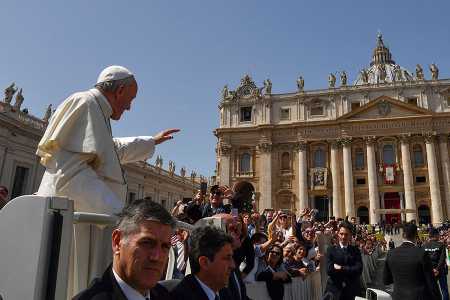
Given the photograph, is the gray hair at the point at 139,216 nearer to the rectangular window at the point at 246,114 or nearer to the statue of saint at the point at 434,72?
the rectangular window at the point at 246,114

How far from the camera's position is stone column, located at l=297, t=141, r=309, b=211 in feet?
131

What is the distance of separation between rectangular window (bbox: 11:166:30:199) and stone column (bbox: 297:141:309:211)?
2717cm

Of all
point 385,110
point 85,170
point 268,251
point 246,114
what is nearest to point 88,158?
point 85,170

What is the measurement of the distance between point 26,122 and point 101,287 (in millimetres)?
24764

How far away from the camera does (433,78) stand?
132ft

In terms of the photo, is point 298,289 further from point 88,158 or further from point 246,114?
point 246,114

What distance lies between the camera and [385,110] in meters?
39.6

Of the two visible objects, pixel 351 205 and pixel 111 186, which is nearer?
pixel 111 186

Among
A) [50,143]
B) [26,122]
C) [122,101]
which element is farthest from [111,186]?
[26,122]

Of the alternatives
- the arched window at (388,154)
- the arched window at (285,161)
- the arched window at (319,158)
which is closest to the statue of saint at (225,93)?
the arched window at (285,161)

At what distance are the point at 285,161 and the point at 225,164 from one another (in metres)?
7.09

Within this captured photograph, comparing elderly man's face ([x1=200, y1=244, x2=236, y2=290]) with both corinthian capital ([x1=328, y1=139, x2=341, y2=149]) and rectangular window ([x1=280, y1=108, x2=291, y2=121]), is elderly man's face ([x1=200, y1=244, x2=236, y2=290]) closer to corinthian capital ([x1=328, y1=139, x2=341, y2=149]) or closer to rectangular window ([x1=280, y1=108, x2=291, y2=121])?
corinthian capital ([x1=328, y1=139, x2=341, y2=149])

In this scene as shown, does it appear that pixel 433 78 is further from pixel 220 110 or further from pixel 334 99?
pixel 220 110

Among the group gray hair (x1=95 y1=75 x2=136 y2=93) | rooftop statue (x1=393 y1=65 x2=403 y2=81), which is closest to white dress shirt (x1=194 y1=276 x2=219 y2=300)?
gray hair (x1=95 y1=75 x2=136 y2=93)
